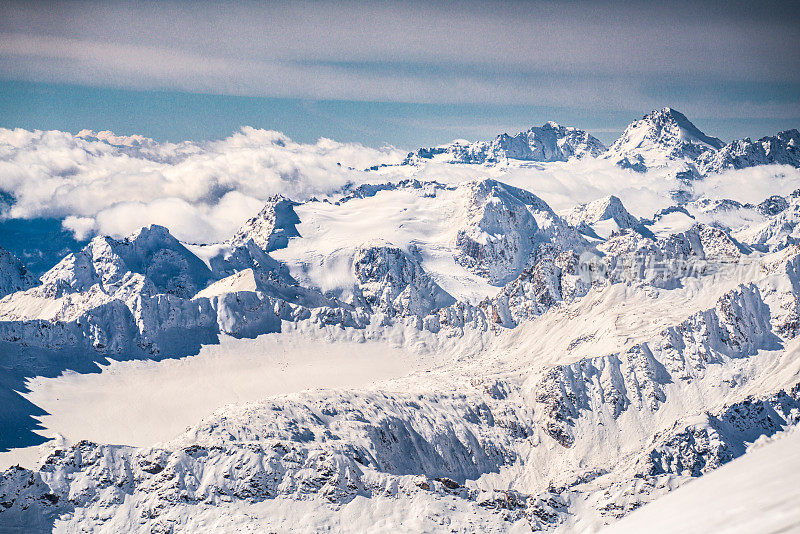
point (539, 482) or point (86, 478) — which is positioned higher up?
point (86, 478)

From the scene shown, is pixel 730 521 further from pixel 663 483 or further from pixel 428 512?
pixel 663 483

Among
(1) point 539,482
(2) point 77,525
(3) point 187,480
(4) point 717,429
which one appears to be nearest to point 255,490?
(3) point 187,480

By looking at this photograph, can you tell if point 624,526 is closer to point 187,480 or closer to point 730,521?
point 730,521

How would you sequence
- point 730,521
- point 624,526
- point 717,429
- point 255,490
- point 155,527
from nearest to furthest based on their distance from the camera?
1. point 730,521
2. point 624,526
3. point 155,527
4. point 255,490
5. point 717,429

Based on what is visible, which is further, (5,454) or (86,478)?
(5,454)

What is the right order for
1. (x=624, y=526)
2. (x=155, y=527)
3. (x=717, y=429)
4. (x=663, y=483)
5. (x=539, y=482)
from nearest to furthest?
(x=624, y=526)
(x=155, y=527)
(x=663, y=483)
(x=717, y=429)
(x=539, y=482)

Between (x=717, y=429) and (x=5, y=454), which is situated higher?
(x=5, y=454)

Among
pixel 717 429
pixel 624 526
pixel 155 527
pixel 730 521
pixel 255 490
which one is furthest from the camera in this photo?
pixel 717 429

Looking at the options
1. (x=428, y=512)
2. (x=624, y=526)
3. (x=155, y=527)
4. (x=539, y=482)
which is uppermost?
(x=624, y=526)

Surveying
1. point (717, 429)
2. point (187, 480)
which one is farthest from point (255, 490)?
point (717, 429)
